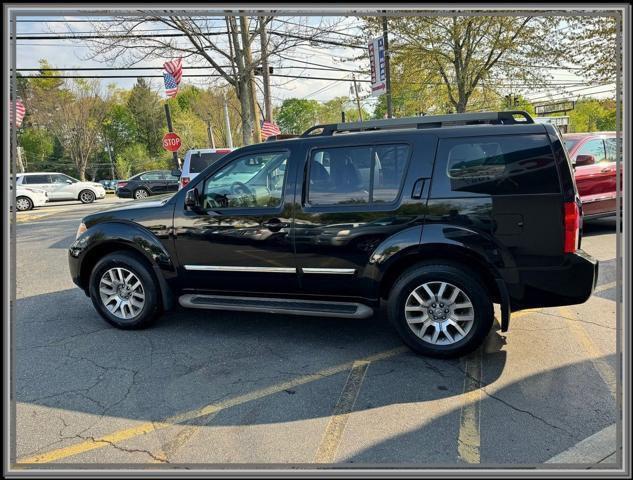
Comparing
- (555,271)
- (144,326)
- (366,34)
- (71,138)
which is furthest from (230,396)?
(71,138)

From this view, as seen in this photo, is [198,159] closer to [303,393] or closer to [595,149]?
[595,149]

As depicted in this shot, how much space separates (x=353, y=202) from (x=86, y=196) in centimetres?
2363

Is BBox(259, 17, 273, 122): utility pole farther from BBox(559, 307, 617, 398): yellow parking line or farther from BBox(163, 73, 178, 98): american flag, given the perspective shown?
BBox(559, 307, 617, 398): yellow parking line

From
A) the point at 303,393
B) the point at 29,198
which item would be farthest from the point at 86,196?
the point at 303,393

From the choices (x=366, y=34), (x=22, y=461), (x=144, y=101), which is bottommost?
(x=22, y=461)

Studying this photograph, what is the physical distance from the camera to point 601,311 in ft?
15.3

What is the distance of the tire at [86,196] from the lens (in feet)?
77.3

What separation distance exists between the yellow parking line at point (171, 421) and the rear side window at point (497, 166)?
174cm

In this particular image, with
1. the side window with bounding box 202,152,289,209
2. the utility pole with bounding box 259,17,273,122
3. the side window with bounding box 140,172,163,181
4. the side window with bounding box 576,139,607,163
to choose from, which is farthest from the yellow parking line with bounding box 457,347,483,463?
the side window with bounding box 140,172,163,181

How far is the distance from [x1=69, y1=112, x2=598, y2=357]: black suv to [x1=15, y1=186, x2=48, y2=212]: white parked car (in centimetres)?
1881

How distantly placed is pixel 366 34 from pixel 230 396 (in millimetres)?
14342

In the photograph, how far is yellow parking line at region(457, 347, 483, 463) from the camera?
2564mm

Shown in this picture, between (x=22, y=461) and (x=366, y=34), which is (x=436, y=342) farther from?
(x=366, y=34)

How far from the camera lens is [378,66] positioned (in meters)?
13.2
